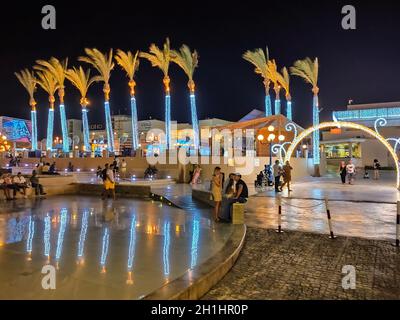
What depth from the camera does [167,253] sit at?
6.81 meters

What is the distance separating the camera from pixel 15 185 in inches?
638

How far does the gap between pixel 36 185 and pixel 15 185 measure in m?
1.35

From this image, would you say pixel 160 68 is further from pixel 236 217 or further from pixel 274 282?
pixel 274 282

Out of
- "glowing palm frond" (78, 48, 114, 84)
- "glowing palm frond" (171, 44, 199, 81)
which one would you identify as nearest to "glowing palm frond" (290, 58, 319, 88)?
"glowing palm frond" (171, 44, 199, 81)

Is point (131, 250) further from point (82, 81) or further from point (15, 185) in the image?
point (82, 81)

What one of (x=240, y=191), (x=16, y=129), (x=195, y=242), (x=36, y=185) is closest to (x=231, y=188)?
(x=240, y=191)

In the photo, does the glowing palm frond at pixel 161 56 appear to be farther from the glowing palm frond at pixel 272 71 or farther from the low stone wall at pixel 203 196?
the low stone wall at pixel 203 196

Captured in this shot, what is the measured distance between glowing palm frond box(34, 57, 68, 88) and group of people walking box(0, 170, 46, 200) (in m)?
27.8

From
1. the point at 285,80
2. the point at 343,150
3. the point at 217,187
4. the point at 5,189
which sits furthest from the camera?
the point at 343,150

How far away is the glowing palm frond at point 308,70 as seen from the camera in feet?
109

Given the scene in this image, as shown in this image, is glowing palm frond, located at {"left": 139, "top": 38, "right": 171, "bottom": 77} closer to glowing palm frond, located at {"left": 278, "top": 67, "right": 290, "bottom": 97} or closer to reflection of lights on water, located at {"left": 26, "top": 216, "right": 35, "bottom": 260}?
glowing palm frond, located at {"left": 278, "top": 67, "right": 290, "bottom": 97}

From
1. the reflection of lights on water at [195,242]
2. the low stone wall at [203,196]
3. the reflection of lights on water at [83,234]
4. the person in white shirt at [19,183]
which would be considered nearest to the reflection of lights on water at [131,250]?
the reflection of lights on water at [83,234]

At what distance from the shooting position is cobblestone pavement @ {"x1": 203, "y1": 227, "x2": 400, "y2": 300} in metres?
5.26

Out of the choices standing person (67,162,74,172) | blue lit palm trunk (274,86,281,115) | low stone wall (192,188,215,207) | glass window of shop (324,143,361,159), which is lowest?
low stone wall (192,188,215,207)
